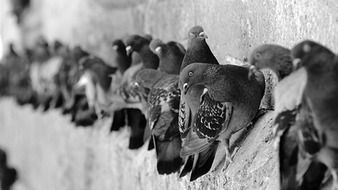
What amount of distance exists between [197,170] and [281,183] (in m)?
0.98

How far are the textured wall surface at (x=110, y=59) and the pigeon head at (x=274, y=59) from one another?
195mm

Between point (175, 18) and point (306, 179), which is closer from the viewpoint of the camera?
point (306, 179)

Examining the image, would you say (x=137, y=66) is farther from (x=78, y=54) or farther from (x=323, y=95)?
(x=323, y=95)

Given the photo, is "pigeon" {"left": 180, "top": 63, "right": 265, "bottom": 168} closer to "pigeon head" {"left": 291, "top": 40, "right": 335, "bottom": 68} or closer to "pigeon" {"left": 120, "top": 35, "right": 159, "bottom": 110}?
"pigeon head" {"left": 291, "top": 40, "right": 335, "bottom": 68}

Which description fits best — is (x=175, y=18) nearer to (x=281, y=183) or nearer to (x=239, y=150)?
(x=239, y=150)

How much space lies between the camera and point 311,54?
1907mm

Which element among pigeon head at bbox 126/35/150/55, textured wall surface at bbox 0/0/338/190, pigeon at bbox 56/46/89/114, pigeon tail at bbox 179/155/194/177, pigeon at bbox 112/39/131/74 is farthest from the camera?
pigeon at bbox 56/46/89/114

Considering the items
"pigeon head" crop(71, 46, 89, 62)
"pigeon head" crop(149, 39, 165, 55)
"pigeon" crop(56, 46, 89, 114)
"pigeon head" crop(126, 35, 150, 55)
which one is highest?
"pigeon head" crop(149, 39, 165, 55)

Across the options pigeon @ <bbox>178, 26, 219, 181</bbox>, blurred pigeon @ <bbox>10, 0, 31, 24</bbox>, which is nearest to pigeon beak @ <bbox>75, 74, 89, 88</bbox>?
pigeon @ <bbox>178, 26, 219, 181</bbox>

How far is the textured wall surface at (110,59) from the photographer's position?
2703 mm

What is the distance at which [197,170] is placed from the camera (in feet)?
9.78

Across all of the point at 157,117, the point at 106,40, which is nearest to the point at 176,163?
the point at 157,117

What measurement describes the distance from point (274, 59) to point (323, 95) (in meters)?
0.48

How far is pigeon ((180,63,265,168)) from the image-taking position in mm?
2756
